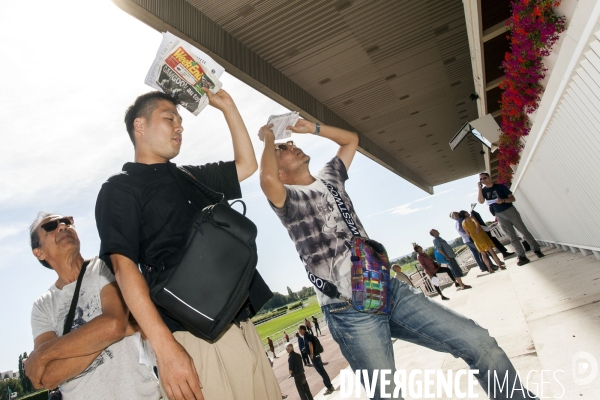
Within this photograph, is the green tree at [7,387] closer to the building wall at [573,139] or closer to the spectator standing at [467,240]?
the spectator standing at [467,240]

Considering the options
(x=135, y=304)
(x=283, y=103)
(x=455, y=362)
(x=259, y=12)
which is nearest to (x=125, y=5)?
(x=259, y=12)

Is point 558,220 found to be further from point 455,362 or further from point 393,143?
point 393,143

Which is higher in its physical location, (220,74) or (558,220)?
(220,74)

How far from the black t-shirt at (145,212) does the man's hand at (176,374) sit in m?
0.22

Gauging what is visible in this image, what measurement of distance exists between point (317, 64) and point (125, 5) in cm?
497

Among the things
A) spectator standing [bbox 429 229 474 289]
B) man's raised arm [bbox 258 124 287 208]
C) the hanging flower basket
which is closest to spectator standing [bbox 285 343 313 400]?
spectator standing [bbox 429 229 474 289]

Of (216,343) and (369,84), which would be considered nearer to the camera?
(216,343)

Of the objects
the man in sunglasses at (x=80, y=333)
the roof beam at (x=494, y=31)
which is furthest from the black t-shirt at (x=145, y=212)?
the roof beam at (x=494, y=31)

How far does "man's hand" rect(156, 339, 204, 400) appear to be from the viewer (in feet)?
3.46

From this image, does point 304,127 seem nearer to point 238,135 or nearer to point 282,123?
point 282,123

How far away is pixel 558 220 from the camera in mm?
5648

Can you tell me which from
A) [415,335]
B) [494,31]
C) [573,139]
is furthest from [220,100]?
[494,31]

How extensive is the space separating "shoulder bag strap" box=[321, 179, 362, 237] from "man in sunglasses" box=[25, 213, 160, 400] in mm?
1178

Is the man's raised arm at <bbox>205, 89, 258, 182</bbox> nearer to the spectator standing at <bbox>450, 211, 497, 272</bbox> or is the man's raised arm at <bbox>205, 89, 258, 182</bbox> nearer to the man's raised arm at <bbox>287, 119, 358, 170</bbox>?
the man's raised arm at <bbox>287, 119, 358, 170</bbox>
